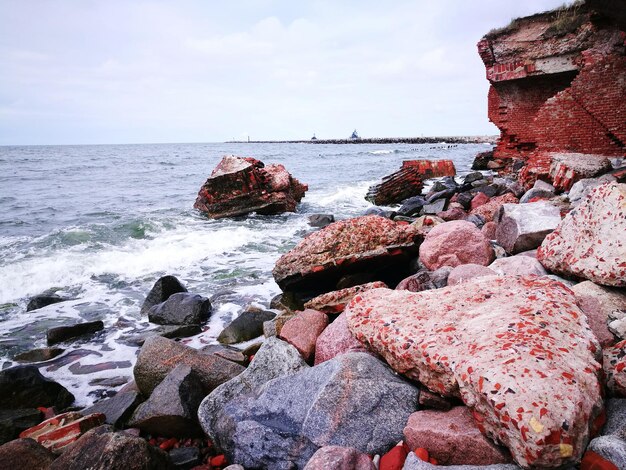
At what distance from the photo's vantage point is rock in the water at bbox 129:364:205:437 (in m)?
2.94

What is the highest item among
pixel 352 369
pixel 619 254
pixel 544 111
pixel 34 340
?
pixel 544 111

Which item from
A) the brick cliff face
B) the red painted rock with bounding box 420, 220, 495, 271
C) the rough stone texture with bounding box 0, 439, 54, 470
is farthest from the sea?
the brick cliff face

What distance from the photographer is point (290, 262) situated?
507 cm

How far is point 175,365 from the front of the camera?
3.54 meters

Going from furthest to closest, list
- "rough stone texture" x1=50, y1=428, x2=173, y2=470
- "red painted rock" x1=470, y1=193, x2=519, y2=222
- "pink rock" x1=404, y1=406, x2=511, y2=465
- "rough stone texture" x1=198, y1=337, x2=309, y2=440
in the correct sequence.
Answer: "red painted rock" x1=470, y1=193, x2=519, y2=222
"rough stone texture" x1=198, y1=337, x2=309, y2=440
"rough stone texture" x1=50, y1=428, x2=173, y2=470
"pink rock" x1=404, y1=406, x2=511, y2=465

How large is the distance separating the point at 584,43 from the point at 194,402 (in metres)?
13.6

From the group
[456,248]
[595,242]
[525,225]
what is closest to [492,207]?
[525,225]

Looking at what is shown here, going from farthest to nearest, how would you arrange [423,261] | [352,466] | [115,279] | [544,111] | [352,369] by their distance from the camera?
[544,111] → [115,279] → [423,261] → [352,369] → [352,466]

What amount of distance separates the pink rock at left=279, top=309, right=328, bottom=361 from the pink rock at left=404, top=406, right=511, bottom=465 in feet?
4.56

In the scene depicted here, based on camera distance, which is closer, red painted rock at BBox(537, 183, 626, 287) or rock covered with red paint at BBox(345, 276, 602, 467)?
rock covered with red paint at BBox(345, 276, 602, 467)

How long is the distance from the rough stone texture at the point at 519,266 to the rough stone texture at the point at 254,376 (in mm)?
2147

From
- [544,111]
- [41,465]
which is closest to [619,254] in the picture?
[41,465]

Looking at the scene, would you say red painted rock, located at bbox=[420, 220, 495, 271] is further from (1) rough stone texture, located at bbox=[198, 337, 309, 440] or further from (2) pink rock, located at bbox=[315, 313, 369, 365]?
(1) rough stone texture, located at bbox=[198, 337, 309, 440]

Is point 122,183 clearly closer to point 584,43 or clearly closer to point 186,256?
point 186,256
